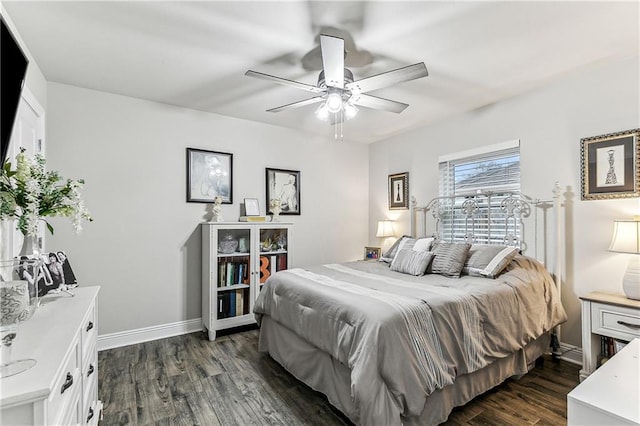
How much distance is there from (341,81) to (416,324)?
1.72 metres

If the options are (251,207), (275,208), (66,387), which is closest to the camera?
(66,387)

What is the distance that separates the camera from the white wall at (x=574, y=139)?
258cm

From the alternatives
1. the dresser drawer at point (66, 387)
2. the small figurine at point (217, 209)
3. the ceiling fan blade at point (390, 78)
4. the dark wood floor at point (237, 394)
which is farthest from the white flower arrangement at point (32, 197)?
the small figurine at point (217, 209)

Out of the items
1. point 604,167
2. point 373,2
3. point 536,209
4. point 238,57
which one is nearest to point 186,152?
point 238,57

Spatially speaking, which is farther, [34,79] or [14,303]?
[34,79]

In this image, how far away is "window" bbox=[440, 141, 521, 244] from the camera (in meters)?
3.32

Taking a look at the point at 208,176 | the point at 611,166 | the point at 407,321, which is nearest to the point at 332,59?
the point at 407,321

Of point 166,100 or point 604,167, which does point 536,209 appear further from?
point 166,100

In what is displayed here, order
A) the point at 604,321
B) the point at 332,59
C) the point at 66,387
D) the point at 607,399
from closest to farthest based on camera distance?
1. the point at 66,387
2. the point at 607,399
3. the point at 332,59
4. the point at 604,321

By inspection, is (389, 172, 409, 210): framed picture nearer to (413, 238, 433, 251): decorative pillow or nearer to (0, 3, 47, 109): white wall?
(413, 238, 433, 251): decorative pillow

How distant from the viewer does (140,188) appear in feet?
11.0

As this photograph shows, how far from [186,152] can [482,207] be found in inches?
135

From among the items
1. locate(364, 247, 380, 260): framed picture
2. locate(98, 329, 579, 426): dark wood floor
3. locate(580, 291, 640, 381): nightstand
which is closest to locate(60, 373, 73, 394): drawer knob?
locate(98, 329, 579, 426): dark wood floor

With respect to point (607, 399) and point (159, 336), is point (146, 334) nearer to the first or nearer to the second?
point (159, 336)
